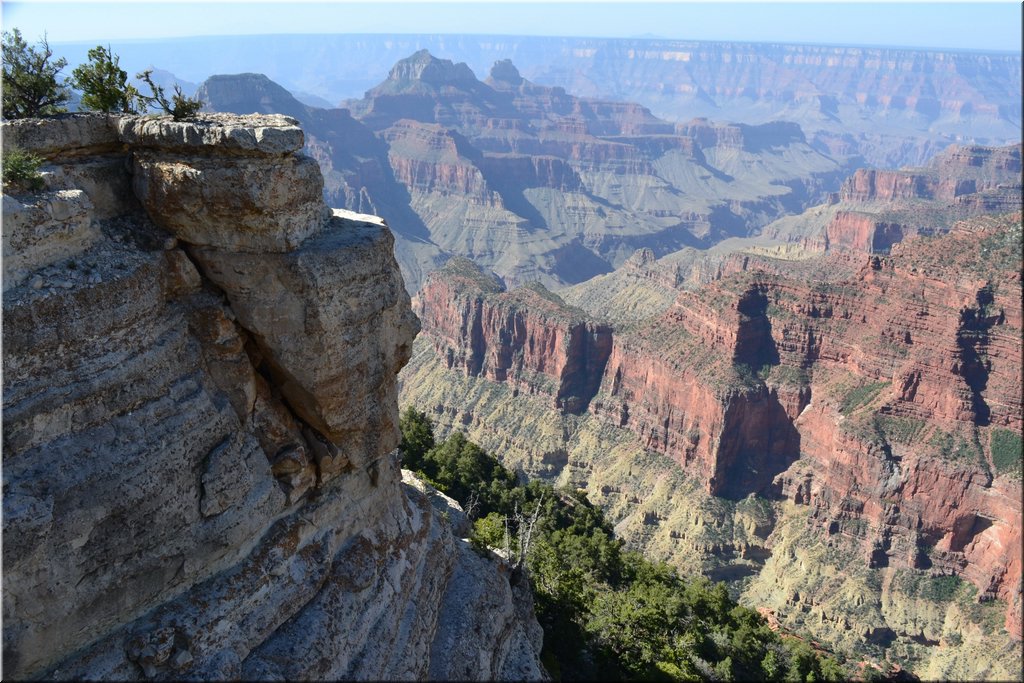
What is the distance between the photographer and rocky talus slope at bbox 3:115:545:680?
14461mm

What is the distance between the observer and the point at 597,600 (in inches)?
1344

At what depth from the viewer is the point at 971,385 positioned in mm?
61500

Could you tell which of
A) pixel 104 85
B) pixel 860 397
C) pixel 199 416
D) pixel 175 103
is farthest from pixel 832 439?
pixel 104 85

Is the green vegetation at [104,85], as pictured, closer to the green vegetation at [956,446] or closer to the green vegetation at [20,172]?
the green vegetation at [20,172]

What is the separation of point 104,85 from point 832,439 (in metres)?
63.5

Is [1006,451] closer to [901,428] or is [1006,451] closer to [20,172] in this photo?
[901,428]

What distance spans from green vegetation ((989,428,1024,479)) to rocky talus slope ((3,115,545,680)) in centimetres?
5222

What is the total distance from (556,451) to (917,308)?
39.8 meters

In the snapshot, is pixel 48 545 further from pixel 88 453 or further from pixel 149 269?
pixel 149 269

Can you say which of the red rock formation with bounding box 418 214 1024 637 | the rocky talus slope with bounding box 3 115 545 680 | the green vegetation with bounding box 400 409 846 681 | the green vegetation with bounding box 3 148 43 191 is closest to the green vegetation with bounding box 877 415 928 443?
the red rock formation with bounding box 418 214 1024 637

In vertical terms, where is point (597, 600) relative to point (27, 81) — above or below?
below

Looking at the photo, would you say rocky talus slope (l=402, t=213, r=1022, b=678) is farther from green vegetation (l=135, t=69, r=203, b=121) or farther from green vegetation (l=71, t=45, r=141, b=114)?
green vegetation (l=71, t=45, r=141, b=114)

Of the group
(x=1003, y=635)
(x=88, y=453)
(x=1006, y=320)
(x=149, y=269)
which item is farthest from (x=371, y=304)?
(x=1006, y=320)

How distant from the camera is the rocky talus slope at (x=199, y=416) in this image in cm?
1446
